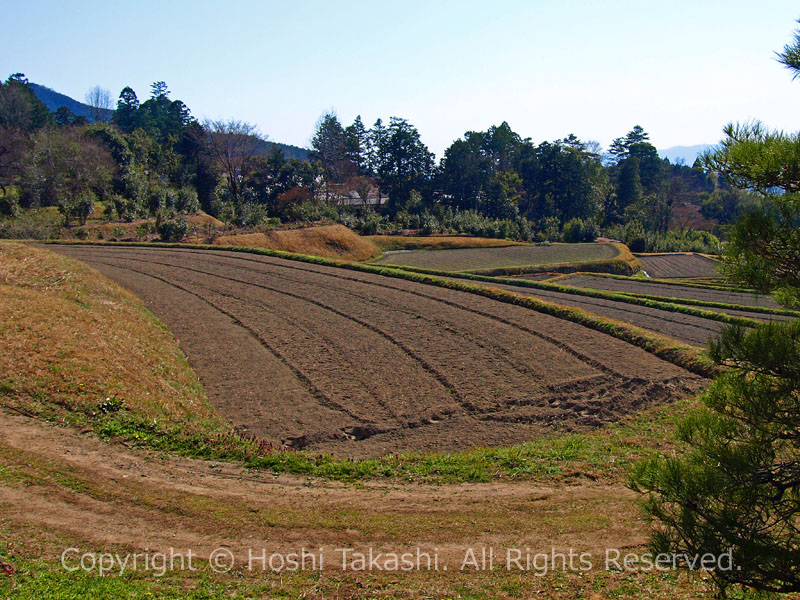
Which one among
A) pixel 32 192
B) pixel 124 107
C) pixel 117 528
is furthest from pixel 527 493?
pixel 124 107

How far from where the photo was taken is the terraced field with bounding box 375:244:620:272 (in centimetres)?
4484

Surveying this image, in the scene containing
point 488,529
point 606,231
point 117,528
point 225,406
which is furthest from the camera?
point 606,231

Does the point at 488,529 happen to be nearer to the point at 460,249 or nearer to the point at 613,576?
the point at 613,576

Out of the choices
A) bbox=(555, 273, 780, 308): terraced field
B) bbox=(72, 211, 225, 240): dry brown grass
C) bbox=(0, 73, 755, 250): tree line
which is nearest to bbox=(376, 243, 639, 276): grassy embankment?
bbox=(555, 273, 780, 308): terraced field

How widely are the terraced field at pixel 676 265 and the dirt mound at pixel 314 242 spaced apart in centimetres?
2752

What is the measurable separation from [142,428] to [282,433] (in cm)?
286

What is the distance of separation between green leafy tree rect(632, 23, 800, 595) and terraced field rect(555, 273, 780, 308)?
3041 centimetres

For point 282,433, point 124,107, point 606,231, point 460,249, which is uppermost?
point 124,107

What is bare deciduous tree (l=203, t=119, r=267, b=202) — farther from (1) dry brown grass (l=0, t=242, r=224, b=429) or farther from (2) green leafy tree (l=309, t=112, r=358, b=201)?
(1) dry brown grass (l=0, t=242, r=224, b=429)

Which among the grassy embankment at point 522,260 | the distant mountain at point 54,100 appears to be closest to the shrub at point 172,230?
the grassy embankment at point 522,260

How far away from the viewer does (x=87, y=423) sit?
34.9 ft

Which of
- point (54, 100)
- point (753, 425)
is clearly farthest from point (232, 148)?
point (54, 100)

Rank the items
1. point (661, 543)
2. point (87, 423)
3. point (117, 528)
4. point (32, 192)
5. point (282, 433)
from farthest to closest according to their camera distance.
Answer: point (32, 192), point (282, 433), point (87, 423), point (117, 528), point (661, 543)

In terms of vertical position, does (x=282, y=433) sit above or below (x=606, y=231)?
below
